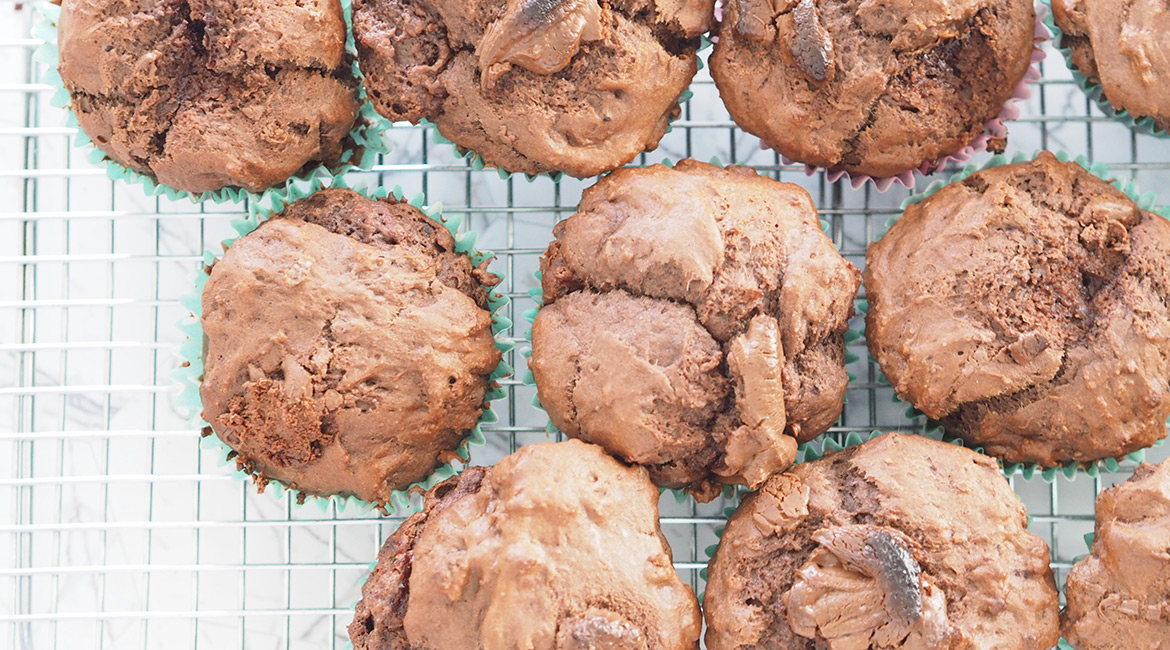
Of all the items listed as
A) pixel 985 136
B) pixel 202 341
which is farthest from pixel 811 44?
pixel 202 341

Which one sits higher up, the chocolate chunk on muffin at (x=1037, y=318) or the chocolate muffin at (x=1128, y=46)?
the chocolate muffin at (x=1128, y=46)

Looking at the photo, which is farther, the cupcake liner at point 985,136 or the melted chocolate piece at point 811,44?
the cupcake liner at point 985,136

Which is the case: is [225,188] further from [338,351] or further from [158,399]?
[158,399]

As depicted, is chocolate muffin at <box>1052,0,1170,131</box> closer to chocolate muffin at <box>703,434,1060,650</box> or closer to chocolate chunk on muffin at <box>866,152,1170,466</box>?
chocolate chunk on muffin at <box>866,152,1170,466</box>

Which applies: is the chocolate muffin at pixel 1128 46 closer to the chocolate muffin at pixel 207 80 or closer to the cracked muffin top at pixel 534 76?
the cracked muffin top at pixel 534 76

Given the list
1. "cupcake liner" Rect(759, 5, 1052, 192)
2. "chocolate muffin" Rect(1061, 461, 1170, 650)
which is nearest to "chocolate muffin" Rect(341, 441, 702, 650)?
"chocolate muffin" Rect(1061, 461, 1170, 650)

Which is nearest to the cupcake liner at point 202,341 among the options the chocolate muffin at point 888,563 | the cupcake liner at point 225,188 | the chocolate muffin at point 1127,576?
the cupcake liner at point 225,188

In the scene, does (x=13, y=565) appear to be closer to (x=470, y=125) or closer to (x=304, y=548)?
(x=304, y=548)
